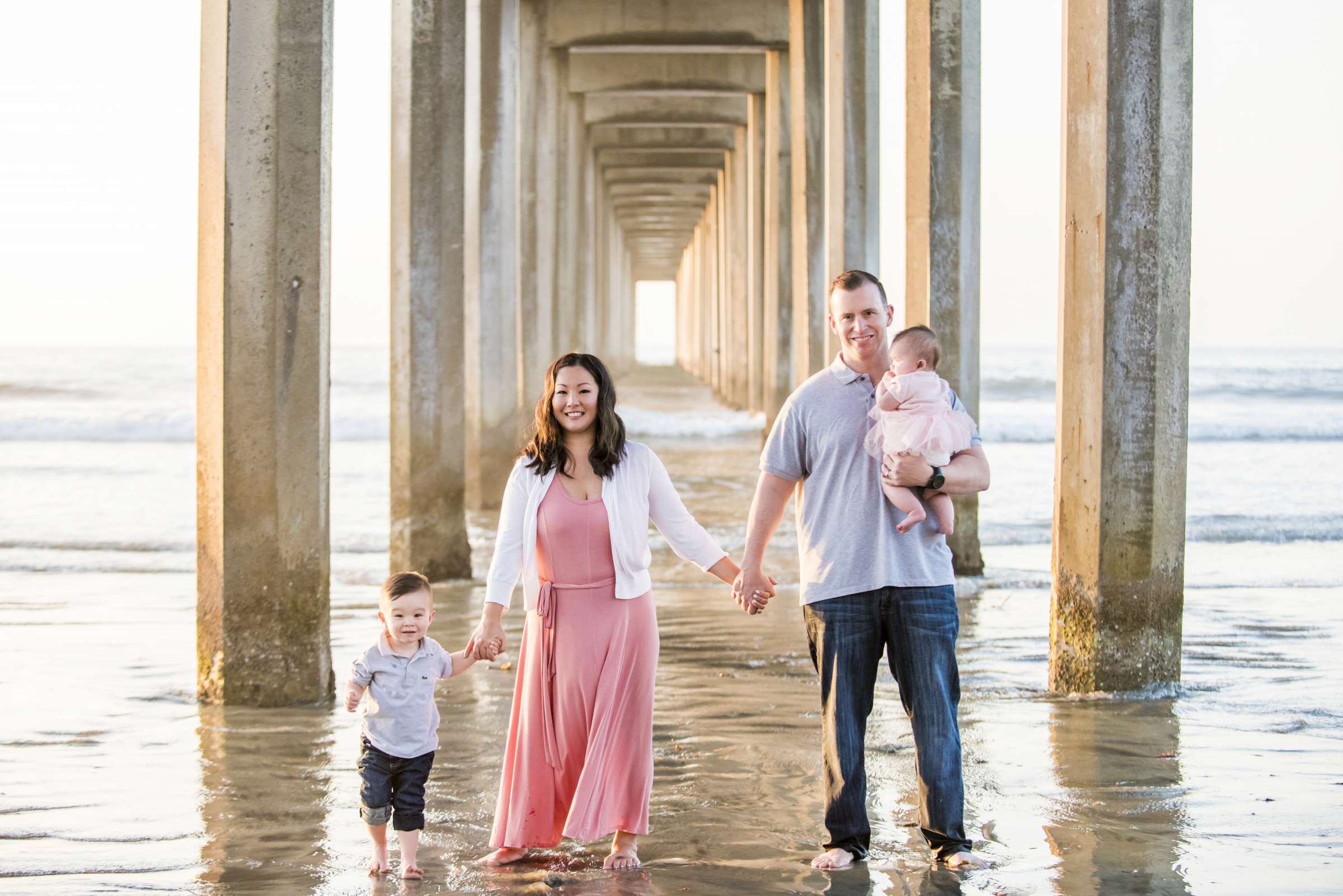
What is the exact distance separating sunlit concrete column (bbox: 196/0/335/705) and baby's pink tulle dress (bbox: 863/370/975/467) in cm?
251

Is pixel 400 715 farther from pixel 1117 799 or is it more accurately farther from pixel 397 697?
pixel 1117 799

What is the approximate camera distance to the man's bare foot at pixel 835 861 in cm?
366

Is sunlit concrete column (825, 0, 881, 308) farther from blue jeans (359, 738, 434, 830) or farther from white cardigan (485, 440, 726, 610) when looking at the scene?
blue jeans (359, 738, 434, 830)

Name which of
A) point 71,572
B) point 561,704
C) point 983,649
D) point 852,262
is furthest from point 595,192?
point 561,704

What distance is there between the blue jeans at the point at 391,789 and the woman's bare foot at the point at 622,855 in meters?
0.52

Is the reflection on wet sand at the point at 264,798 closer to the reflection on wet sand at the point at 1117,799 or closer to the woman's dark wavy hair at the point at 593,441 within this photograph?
the woman's dark wavy hair at the point at 593,441

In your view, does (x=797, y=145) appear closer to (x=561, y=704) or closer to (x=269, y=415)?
(x=269, y=415)

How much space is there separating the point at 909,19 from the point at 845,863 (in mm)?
6235

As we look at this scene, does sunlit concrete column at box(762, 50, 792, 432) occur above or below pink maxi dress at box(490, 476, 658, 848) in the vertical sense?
above

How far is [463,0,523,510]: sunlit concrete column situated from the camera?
1232cm

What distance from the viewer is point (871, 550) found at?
3664mm

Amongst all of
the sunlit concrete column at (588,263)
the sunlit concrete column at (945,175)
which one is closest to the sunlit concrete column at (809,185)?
the sunlit concrete column at (945,175)

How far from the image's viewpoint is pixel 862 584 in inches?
144

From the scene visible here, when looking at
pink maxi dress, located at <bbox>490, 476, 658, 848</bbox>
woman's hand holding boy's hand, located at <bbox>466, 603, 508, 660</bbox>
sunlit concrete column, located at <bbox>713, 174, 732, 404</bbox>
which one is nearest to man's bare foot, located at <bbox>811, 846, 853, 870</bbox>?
pink maxi dress, located at <bbox>490, 476, 658, 848</bbox>
